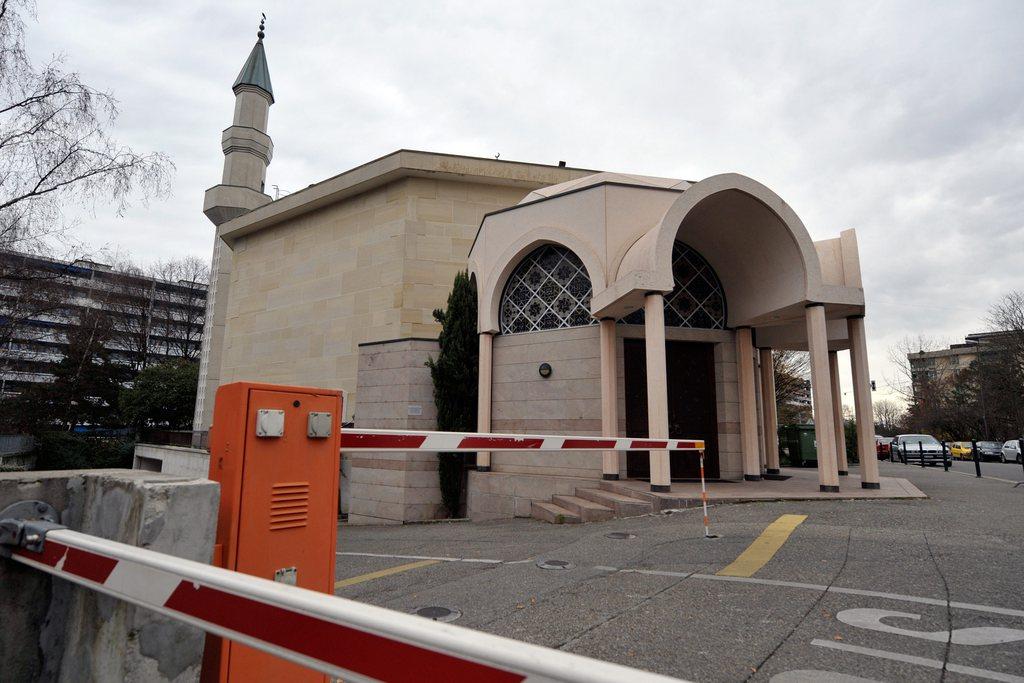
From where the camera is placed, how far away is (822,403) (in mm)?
9391

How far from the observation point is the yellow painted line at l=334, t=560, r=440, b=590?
582cm

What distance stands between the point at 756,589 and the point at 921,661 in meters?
1.42

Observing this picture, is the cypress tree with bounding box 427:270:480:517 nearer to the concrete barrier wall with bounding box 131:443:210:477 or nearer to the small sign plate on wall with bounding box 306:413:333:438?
the concrete barrier wall with bounding box 131:443:210:477

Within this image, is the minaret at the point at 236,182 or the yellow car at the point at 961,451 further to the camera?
the yellow car at the point at 961,451

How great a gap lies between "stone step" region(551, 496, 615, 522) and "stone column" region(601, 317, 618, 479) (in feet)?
3.37

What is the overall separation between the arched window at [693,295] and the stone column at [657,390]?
2.64 metres

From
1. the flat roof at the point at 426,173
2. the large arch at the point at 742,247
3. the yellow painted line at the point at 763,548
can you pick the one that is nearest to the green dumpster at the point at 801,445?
the large arch at the point at 742,247

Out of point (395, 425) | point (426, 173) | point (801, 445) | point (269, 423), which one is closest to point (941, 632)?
point (269, 423)

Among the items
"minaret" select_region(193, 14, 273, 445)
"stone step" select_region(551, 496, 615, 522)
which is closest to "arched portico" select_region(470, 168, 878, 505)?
"stone step" select_region(551, 496, 615, 522)

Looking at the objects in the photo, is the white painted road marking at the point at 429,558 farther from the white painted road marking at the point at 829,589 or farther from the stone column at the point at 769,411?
the stone column at the point at 769,411

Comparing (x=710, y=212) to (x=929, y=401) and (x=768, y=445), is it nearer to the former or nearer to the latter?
(x=768, y=445)

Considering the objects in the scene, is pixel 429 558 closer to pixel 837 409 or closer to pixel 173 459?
pixel 837 409

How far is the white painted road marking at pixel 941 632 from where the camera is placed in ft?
11.0

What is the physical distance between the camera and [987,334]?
3897cm
